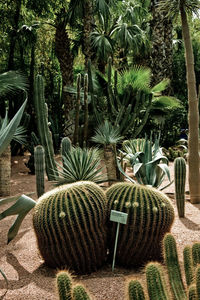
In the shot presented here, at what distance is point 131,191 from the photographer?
3504mm

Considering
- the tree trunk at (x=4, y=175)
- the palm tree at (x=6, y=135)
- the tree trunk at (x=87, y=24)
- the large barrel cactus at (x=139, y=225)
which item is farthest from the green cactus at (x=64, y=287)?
the tree trunk at (x=87, y=24)

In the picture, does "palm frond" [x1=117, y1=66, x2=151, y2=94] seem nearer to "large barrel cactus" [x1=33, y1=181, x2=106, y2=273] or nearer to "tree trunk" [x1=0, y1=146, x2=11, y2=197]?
"tree trunk" [x1=0, y1=146, x2=11, y2=197]

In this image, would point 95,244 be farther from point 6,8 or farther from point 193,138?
point 6,8

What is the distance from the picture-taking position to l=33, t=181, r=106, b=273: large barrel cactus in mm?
3223

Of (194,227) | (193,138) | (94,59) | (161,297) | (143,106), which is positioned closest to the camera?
(161,297)

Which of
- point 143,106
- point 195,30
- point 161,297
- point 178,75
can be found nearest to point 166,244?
point 161,297

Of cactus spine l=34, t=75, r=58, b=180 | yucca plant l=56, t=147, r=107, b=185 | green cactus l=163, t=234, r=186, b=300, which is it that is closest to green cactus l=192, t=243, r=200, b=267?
green cactus l=163, t=234, r=186, b=300

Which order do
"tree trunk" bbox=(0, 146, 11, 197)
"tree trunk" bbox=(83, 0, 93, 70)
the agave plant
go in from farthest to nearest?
"tree trunk" bbox=(83, 0, 93, 70), "tree trunk" bbox=(0, 146, 11, 197), the agave plant

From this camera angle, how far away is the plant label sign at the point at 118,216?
3314mm

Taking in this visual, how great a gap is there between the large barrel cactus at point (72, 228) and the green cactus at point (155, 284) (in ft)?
4.34

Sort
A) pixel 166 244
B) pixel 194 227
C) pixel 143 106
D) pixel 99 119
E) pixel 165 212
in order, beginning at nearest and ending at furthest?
pixel 166 244 → pixel 165 212 → pixel 194 227 → pixel 99 119 → pixel 143 106

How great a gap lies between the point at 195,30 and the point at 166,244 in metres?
22.5

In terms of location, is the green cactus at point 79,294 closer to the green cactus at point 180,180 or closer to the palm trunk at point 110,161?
the green cactus at point 180,180

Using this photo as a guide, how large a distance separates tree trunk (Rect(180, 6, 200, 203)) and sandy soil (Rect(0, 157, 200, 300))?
817mm
